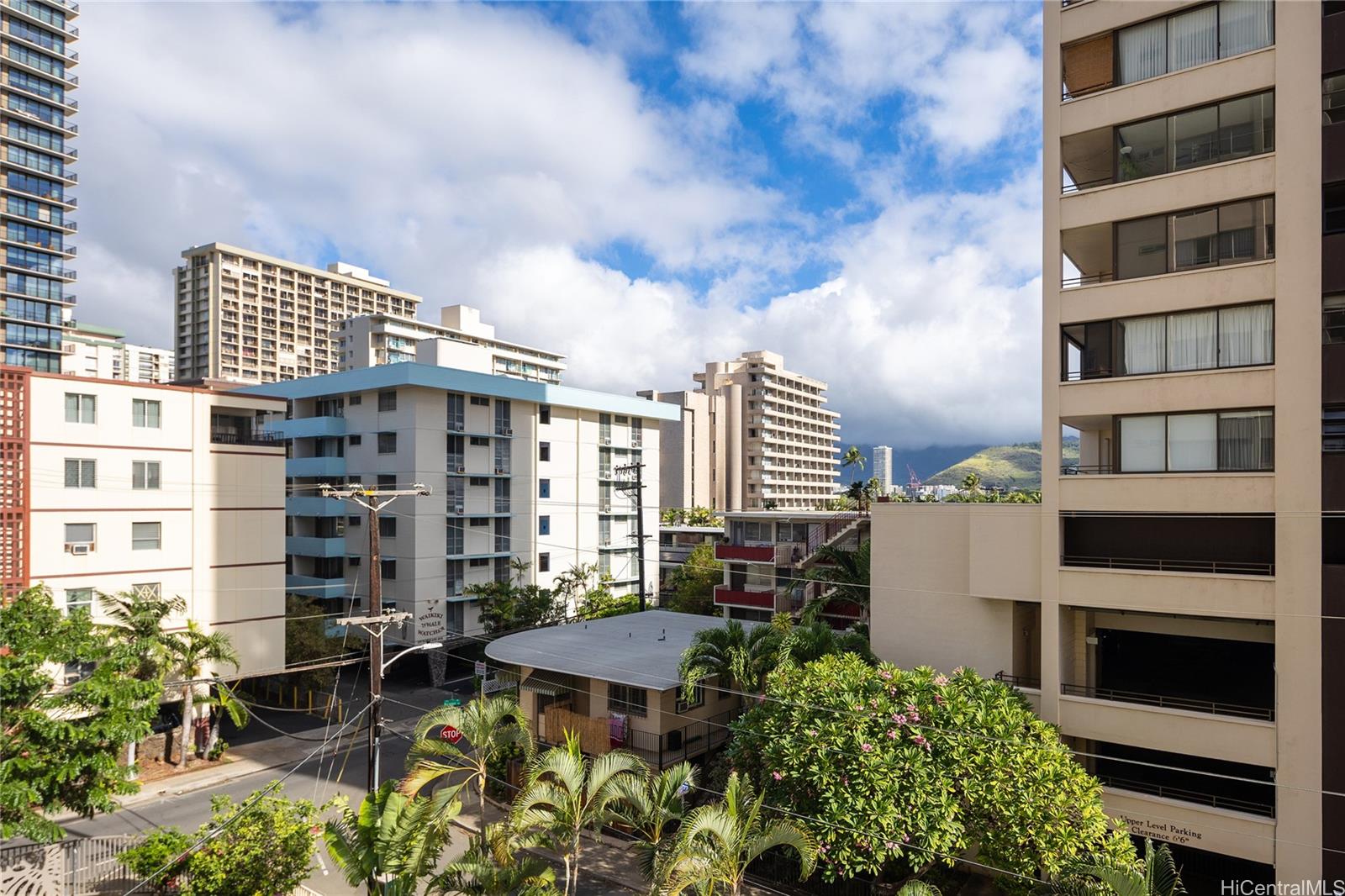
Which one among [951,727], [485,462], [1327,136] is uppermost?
[1327,136]

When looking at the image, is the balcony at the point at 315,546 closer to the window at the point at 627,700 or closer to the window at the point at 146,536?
the window at the point at 146,536

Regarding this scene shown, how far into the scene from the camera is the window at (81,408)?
30.2m

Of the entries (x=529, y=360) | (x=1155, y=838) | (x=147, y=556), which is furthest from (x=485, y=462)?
(x=529, y=360)

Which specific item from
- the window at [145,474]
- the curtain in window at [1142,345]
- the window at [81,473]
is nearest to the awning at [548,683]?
the window at [145,474]

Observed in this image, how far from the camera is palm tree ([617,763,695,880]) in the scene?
58.2ft

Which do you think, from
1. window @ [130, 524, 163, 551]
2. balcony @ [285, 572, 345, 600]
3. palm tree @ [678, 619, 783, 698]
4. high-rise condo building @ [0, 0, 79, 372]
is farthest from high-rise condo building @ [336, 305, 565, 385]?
palm tree @ [678, 619, 783, 698]

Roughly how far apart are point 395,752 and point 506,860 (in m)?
19.1

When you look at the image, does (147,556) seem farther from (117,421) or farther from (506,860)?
(506,860)

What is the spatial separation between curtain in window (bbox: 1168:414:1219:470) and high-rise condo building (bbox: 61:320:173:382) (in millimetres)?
89101

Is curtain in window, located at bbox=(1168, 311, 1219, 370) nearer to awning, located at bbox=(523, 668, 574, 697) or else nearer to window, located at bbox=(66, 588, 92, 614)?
awning, located at bbox=(523, 668, 574, 697)

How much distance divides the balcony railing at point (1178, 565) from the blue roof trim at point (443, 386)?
117ft

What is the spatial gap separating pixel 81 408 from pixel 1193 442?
3988 centimetres

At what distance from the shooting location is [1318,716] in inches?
696

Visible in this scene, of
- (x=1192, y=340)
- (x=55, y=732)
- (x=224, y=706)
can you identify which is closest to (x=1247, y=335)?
(x=1192, y=340)
